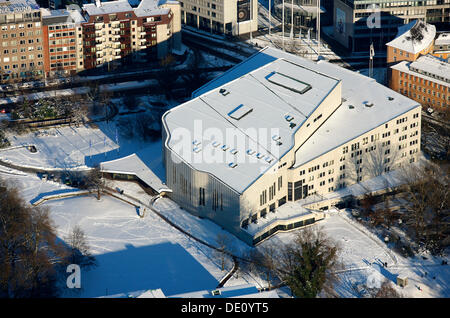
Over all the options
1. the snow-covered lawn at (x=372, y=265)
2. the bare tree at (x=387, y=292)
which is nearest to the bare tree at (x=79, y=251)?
the snow-covered lawn at (x=372, y=265)

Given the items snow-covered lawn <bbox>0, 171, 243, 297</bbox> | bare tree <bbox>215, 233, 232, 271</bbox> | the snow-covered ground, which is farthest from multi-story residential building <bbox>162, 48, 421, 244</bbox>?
snow-covered lawn <bbox>0, 171, 243, 297</bbox>

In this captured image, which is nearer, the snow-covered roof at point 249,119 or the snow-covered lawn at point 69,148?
the snow-covered roof at point 249,119

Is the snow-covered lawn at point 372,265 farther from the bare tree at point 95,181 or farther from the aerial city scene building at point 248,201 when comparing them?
the bare tree at point 95,181

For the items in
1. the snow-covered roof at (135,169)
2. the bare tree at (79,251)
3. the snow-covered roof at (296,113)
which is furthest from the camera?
the snow-covered roof at (135,169)

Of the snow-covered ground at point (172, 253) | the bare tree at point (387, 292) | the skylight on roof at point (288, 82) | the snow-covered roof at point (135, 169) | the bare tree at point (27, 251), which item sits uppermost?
the skylight on roof at point (288, 82)

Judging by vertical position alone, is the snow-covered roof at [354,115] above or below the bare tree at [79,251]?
above

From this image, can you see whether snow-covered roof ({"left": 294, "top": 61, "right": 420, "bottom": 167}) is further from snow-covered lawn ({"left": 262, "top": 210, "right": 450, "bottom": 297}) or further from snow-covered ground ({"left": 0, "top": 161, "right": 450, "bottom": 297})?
snow-covered lawn ({"left": 262, "top": 210, "right": 450, "bottom": 297})
